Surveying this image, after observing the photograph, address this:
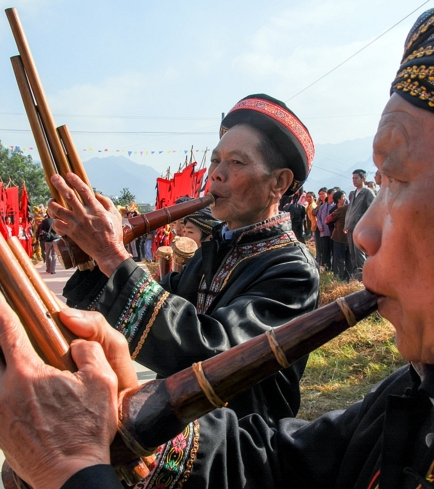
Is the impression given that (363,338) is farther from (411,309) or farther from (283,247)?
(411,309)

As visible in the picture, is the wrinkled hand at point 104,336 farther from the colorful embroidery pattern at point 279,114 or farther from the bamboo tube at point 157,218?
the colorful embroidery pattern at point 279,114

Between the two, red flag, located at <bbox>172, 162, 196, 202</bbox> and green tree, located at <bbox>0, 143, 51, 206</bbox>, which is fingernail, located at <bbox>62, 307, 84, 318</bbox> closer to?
red flag, located at <bbox>172, 162, 196, 202</bbox>

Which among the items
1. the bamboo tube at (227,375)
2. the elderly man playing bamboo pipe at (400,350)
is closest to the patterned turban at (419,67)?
the elderly man playing bamboo pipe at (400,350)

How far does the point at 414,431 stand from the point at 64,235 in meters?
1.51

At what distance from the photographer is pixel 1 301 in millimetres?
980

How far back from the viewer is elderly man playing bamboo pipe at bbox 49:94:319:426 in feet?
6.14

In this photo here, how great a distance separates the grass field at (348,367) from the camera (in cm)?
468

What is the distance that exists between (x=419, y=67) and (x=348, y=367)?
16.9ft

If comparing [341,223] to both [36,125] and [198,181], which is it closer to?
[198,181]

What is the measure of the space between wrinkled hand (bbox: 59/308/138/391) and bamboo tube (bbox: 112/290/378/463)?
129 millimetres

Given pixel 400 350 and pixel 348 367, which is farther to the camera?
pixel 348 367

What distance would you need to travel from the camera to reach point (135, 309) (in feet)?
6.14

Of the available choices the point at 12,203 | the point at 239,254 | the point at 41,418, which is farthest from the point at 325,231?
the point at 41,418

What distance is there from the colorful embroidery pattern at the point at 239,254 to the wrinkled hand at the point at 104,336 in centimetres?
121
